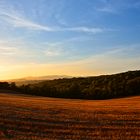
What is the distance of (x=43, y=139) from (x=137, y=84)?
65.6m

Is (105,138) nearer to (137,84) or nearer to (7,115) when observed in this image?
(7,115)

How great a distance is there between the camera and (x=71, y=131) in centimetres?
2011

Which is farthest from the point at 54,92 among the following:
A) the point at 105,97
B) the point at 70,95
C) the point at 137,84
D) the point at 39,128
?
the point at 39,128

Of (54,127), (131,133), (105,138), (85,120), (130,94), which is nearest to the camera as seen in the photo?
(105,138)

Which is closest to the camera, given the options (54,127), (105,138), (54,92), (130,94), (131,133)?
(105,138)

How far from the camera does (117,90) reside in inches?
3214

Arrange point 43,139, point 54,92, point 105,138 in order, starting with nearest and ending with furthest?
1. point 43,139
2. point 105,138
3. point 54,92

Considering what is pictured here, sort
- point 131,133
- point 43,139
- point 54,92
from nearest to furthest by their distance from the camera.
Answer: point 43,139 → point 131,133 → point 54,92

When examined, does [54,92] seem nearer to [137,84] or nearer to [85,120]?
[137,84]

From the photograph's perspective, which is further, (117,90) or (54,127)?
(117,90)

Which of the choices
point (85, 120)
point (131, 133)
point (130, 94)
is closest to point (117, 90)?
point (130, 94)

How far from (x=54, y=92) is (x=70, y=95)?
12.0ft

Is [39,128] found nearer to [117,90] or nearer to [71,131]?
[71,131]

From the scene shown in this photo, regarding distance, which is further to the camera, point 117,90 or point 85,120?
point 117,90
